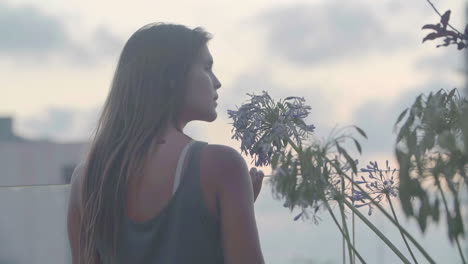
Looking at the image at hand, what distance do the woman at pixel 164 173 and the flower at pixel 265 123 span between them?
76 mm

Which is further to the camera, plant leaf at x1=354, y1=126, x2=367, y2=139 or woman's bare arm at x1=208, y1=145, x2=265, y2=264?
woman's bare arm at x1=208, y1=145, x2=265, y2=264

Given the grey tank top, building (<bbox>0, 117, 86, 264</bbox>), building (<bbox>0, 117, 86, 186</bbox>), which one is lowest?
the grey tank top

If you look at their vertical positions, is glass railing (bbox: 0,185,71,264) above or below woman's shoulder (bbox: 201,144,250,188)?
above

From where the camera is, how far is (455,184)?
1.60 meters

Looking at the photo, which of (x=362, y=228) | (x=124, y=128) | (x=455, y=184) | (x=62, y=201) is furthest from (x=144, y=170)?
(x=362, y=228)

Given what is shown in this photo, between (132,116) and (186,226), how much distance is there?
310 mm

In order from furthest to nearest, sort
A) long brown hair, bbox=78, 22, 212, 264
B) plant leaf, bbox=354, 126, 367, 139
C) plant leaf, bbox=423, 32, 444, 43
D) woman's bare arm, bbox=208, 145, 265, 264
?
long brown hair, bbox=78, 22, 212, 264, woman's bare arm, bbox=208, 145, 265, 264, plant leaf, bbox=423, 32, 444, 43, plant leaf, bbox=354, 126, 367, 139

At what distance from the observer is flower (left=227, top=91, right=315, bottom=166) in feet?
7.15

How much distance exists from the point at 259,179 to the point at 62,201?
3.81 ft

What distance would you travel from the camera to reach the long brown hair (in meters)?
2.16

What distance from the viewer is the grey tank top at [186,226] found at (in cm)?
208

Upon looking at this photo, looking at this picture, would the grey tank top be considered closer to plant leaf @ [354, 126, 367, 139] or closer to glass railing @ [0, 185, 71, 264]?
plant leaf @ [354, 126, 367, 139]

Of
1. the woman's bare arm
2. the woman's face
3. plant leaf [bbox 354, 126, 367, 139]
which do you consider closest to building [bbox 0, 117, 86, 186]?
the woman's face

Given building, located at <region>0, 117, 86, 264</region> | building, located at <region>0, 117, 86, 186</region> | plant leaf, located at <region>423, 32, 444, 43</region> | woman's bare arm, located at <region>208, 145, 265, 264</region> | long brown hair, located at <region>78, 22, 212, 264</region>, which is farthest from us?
building, located at <region>0, 117, 86, 186</region>
